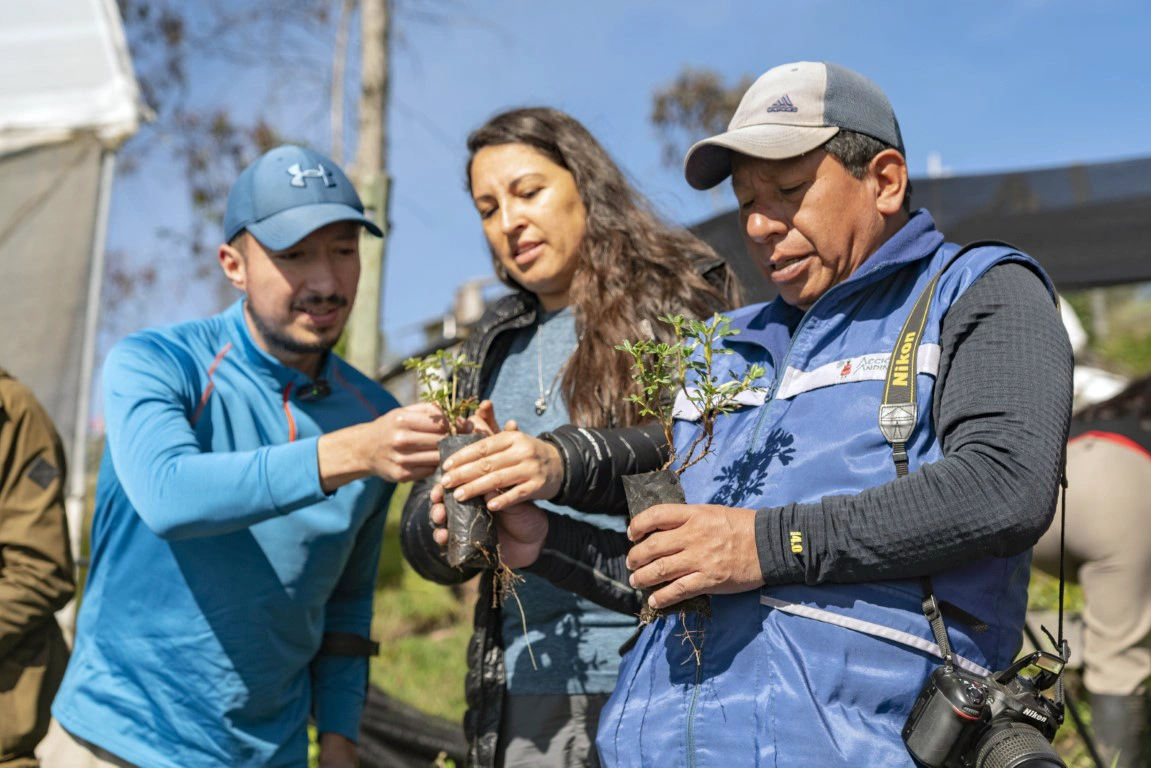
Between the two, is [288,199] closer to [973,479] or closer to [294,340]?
[294,340]

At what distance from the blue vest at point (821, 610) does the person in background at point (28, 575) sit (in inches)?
74.1

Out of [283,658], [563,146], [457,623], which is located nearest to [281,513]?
[283,658]

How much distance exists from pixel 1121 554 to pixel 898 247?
132 inches

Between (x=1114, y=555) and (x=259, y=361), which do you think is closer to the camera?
(x=259, y=361)

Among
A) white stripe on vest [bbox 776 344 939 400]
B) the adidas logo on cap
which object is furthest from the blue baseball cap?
white stripe on vest [bbox 776 344 939 400]

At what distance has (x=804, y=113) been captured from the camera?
202 centimetres

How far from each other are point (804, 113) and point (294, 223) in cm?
146

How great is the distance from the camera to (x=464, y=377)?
9.77 feet

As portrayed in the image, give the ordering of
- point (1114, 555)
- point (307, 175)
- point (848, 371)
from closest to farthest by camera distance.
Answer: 1. point (848, 371)
2. point (307, 175)
3. point (1114, 555)

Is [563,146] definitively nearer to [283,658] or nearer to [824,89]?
[824,89]

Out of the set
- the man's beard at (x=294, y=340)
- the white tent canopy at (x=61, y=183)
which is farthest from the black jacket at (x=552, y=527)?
the white tent canopy at (x=61, y=183)

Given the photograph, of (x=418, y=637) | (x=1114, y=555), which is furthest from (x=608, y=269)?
(x=418, y=637)

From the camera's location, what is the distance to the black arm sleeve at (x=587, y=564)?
245 centimetres

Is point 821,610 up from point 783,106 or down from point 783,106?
down
